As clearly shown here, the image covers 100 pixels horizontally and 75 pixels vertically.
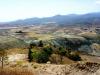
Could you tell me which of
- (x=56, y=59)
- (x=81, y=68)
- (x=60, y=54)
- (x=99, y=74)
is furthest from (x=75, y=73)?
(x=60, y=54)

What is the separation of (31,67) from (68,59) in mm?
42212

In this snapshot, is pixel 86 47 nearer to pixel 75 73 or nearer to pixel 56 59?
pixel 56 59

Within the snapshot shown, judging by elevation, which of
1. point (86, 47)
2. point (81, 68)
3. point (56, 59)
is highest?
point (81, 68)

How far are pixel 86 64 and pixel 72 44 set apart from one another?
468 feet

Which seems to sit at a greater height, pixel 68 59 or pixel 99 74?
pixel 99 74

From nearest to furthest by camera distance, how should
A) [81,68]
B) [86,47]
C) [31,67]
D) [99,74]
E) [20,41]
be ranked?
[99,74], [81,68], [31,67], [20,41], [86,47]

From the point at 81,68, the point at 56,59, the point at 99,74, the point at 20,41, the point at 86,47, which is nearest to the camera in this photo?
the point at 99,74

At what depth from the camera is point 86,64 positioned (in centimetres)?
5338

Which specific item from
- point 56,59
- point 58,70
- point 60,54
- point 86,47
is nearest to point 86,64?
point 58,70

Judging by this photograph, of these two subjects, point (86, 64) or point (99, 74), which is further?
point (86, 64)

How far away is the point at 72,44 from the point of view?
19575cm

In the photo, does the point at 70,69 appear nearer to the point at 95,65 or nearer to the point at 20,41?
the point at 95,65

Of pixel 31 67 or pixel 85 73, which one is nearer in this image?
pixel 85 73

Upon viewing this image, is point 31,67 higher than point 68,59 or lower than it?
higher
